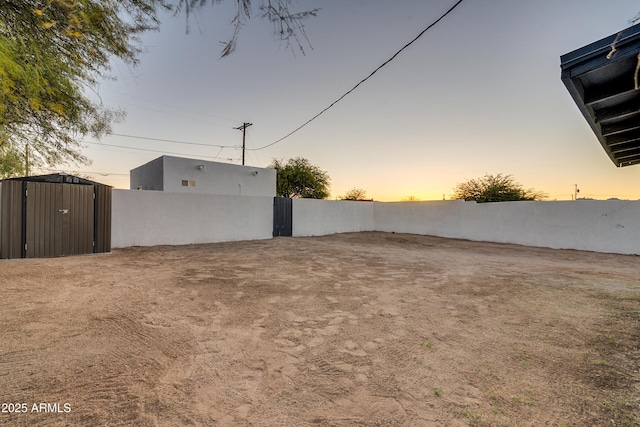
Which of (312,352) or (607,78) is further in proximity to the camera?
(607,78)

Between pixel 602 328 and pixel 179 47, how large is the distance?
16.3ft

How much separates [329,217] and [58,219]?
1017cm

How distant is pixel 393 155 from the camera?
1109 cm

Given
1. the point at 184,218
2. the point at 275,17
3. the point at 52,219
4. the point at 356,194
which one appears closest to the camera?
the point at 275,17

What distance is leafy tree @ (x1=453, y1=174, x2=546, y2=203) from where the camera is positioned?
16.4 m

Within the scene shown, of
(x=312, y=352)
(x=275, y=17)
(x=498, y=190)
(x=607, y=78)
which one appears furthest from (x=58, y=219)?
(x=498, y=190)

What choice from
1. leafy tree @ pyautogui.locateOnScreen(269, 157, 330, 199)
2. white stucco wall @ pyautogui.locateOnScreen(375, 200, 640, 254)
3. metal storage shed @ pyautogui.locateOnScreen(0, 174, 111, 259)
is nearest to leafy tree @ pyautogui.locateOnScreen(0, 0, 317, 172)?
metal storage shed @ pyautogui.locateOnScreen(0, 174, 111, 259)

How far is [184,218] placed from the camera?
8570 mm

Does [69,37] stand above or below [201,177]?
below

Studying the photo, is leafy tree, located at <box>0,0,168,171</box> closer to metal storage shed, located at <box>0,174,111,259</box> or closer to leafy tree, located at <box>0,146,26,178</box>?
leafy tree, located at <box>0,146,26,178</box>

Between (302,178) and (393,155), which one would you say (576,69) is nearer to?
(393,155)

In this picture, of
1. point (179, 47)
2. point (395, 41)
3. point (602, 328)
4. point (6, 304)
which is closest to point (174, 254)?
point (6, 304)

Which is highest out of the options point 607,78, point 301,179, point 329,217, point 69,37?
point 301,179

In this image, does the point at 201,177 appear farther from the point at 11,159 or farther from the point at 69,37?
the point at 69,37
